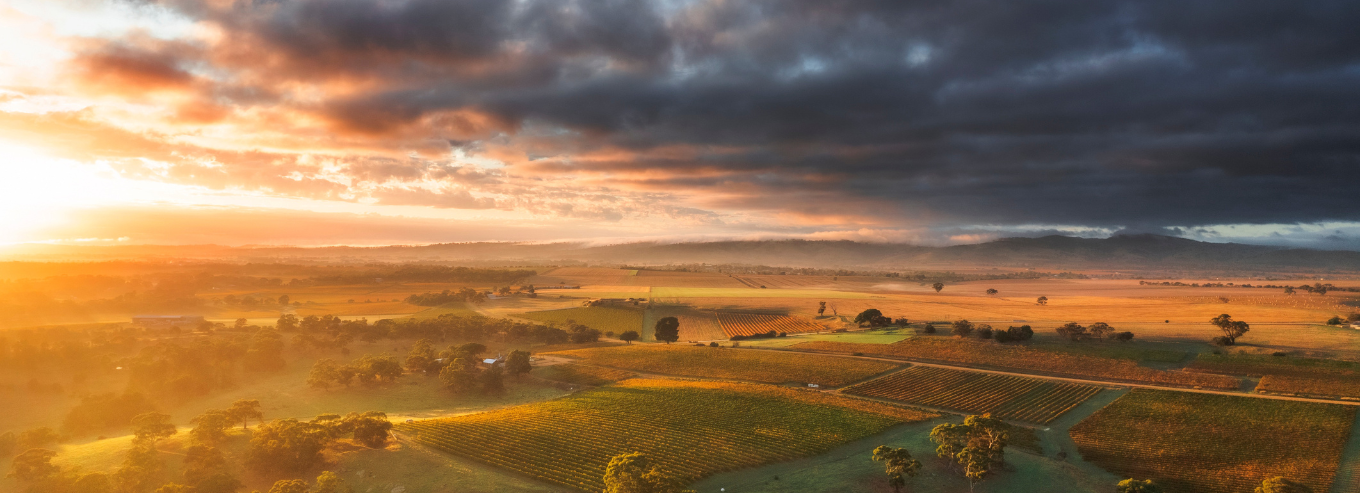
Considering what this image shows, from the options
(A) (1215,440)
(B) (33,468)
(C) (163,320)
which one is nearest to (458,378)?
(B) (33,468)

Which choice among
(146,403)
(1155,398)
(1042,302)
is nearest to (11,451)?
(146,403)

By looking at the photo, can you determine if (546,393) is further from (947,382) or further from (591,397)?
(947,382)

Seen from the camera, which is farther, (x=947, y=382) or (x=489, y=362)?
(x=489, y=362)

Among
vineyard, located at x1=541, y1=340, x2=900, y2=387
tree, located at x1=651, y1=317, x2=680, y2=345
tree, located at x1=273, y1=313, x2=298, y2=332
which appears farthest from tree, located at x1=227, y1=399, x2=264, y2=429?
tree, located at x1=651, y1=317, x2=680, y2=345

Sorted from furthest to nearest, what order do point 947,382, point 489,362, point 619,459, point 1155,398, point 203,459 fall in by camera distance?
point 489,362 < point 947,382 < point 1155,398 < point 203,459 < point 619,459

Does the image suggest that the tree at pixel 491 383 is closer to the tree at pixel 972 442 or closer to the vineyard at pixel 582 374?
the vineyard at pixel 582 374

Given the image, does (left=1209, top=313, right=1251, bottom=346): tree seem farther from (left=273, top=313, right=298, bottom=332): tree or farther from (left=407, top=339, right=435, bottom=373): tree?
(left=273, top=313, right=298, bottom=332): tree
